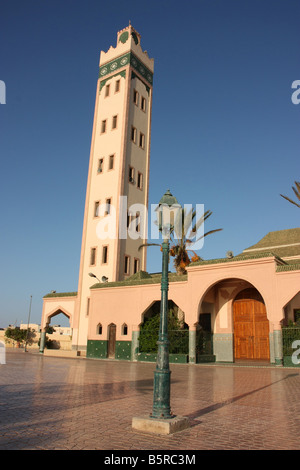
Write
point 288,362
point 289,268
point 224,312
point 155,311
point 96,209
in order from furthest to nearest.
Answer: point 96,209 < point 155,311 < point 224,312 < point 289,268 < point 288,362

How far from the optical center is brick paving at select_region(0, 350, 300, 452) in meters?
5.39

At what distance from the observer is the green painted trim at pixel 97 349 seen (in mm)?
28031

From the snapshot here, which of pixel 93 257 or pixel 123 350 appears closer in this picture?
pixel 123 350

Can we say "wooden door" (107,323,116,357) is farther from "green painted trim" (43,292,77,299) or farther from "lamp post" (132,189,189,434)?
"lamp post" (132,189,189,434)

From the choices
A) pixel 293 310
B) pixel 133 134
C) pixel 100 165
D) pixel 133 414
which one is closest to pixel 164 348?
pixel 133 414

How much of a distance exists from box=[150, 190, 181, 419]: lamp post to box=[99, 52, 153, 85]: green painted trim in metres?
33.5

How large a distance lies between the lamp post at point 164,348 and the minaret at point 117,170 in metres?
24.6

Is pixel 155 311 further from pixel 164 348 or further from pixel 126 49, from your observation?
pixel 126 49

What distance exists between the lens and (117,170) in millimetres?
34750

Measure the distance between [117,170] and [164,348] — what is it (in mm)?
29134

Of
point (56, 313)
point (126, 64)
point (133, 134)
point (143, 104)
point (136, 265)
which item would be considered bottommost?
point (56, 313)

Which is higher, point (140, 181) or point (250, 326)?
point (140, 181)
